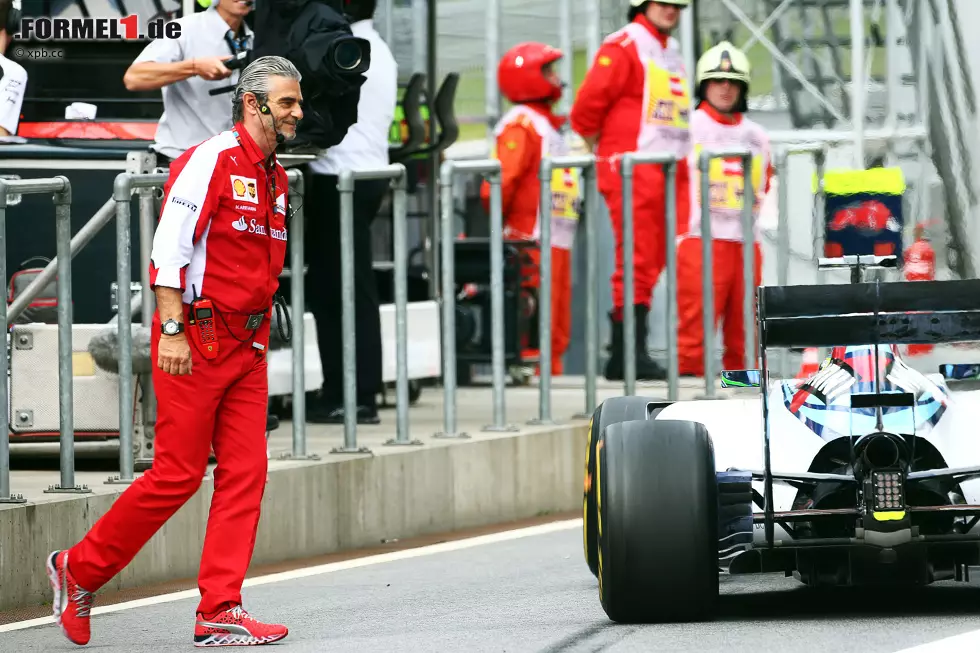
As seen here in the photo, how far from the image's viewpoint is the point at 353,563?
9.20m

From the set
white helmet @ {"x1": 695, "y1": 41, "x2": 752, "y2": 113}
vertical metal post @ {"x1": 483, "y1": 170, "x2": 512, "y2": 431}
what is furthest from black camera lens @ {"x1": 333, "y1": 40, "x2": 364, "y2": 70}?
white helmet @ {"x1": 695, "y1": 41, "x2": 752, "y2": 113}

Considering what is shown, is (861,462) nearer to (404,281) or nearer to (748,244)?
(404,281)

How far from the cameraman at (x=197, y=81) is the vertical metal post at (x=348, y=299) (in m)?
0.70

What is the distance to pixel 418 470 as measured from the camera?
33.3 feet

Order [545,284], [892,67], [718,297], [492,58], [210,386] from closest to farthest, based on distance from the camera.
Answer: [210,386]
[545,284]
[718,297]
[892,67]
[492,58]

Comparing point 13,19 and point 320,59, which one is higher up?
point 13,19

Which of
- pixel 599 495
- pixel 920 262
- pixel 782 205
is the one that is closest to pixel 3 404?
pixel 599 495

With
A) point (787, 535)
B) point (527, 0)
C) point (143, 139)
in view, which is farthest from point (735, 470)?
point (527, 0)

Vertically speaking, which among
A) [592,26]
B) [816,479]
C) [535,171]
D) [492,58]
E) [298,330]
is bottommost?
[816,479]

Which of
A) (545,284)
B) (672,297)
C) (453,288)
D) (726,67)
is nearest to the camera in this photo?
(453,288)

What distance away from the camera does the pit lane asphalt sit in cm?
655

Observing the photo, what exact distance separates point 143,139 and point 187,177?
12.9 ft

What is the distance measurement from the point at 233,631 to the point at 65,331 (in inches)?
69.2

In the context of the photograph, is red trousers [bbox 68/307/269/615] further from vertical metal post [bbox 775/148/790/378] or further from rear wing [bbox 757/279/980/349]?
vertical metal post [bbox 775/148/790/378]
